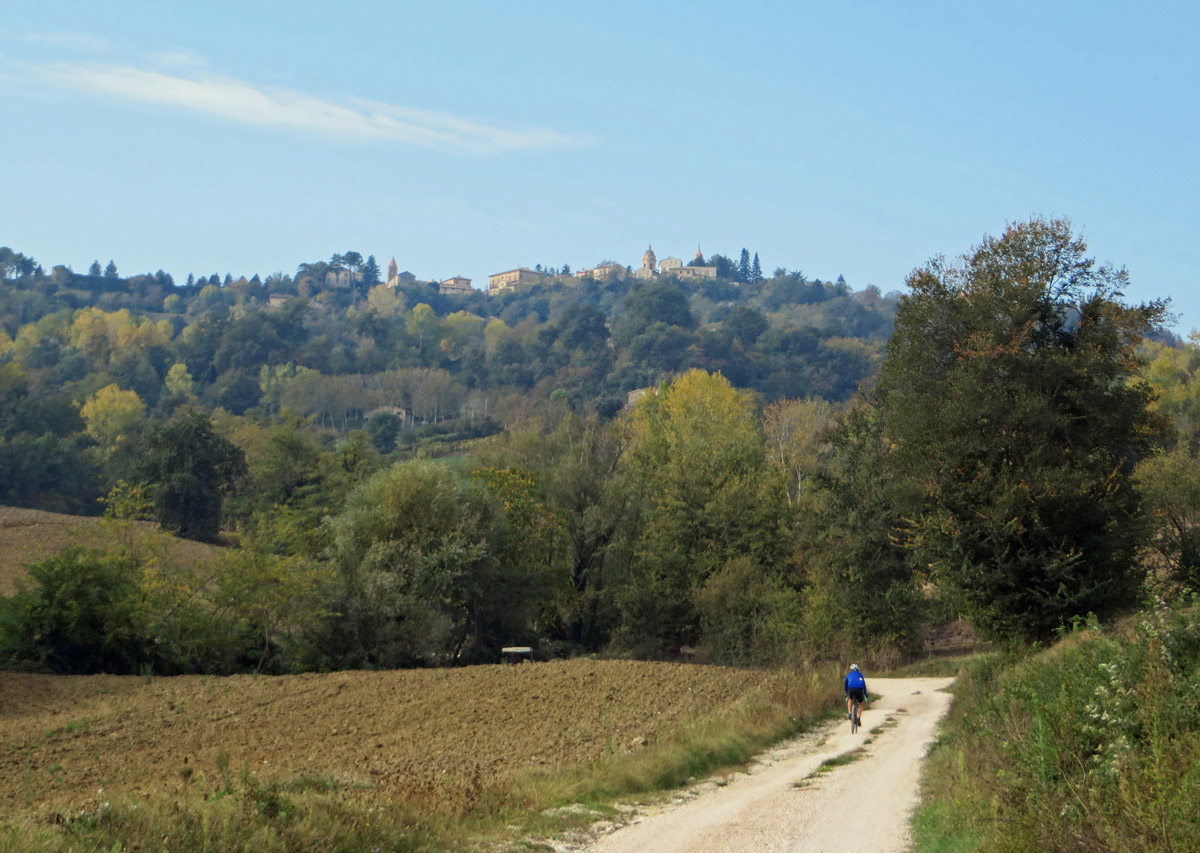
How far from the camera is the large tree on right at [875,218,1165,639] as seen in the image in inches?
829

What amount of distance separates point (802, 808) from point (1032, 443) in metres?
12.1

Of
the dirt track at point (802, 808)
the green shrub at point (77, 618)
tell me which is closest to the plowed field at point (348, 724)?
the green shrub at point (77, 618)

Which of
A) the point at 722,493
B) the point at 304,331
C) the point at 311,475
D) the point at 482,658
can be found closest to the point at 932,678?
the point at 722,493

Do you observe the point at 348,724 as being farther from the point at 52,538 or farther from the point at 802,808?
the point at 52,538

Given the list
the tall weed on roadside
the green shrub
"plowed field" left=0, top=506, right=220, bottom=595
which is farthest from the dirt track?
"plowed field" left=0, top=506, right=220, bottom=595

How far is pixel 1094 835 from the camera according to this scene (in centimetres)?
725

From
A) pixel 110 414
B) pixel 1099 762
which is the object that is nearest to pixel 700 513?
pixel 1099 762

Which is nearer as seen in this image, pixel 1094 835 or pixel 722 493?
pixel 1094 835

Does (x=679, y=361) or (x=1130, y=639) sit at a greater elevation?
(x=679, y=361)

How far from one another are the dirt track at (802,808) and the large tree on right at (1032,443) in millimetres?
4030

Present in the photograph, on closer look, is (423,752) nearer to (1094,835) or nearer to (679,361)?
(1094,835)

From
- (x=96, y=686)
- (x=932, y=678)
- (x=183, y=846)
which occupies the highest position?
(x=183, y=846)

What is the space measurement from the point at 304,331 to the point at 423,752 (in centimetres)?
14262

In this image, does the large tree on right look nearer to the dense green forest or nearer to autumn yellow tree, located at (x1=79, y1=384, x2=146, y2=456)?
the dense green forest
